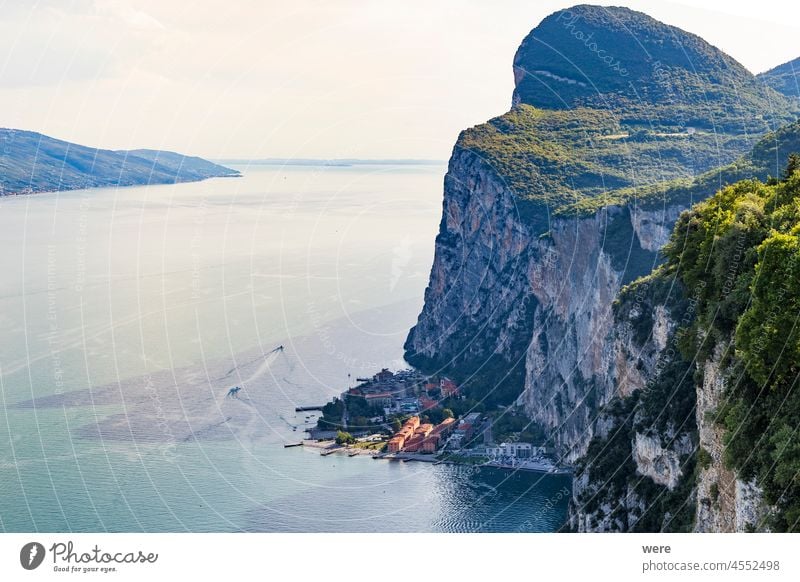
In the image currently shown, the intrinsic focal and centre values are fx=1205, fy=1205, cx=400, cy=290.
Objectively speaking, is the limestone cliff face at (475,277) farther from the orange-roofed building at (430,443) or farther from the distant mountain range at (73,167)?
the distant mountain range at (73,167)

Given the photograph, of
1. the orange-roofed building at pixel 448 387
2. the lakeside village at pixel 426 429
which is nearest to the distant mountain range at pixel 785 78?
the orange-roofed building at pixel 448 387

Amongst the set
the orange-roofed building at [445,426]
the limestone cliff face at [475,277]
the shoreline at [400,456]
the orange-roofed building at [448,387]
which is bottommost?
the shoreline at [400,456]

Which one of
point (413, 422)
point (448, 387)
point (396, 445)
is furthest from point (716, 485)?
point (448, 387)

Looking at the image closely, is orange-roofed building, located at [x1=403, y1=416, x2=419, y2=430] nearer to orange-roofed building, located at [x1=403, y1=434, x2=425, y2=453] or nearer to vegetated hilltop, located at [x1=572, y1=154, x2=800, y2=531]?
orange-roofed building, located at [x1=403, y1=434, x2=425, y2=453]

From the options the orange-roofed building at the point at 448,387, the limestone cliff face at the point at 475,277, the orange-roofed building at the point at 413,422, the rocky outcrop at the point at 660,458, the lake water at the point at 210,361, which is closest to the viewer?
the rocky outcrop at the point at 660,458

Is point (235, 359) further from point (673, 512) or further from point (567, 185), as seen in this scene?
point (673, 512)
